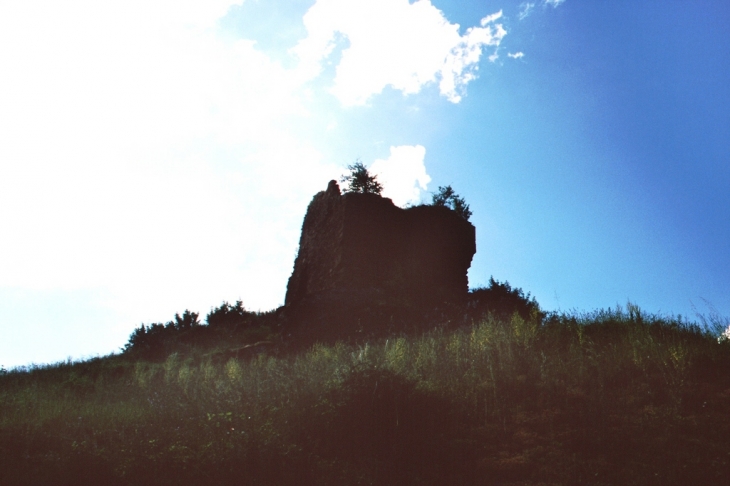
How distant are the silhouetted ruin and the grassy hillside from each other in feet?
18.0

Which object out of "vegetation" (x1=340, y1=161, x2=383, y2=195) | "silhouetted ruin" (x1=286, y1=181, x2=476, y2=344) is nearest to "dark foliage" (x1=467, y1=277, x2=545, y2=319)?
"silhouetted ruin" (x1=286, y1=181, x2=476, y2=344)

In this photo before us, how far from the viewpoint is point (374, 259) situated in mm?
17062

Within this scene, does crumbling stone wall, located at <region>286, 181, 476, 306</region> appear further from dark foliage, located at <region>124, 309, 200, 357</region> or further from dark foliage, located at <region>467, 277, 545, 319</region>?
dark foliage, located at <region>124, 309, 200, 357</region>

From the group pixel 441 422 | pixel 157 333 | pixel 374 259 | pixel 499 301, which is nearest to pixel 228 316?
pixel 157 333

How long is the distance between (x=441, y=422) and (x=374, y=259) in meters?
11.1

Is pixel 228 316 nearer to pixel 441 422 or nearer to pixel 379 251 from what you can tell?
pixel 379 251

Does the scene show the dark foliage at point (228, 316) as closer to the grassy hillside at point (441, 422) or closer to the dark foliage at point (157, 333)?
the dark foliage at point (157, 333)

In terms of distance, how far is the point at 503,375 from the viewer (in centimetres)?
726

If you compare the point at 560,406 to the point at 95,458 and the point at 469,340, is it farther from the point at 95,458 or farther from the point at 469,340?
the point at 95,458

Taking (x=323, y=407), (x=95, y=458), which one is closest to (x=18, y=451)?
(x=95, y=458)

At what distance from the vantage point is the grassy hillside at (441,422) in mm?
4949

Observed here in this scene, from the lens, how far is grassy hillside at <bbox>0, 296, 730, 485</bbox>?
4949mm

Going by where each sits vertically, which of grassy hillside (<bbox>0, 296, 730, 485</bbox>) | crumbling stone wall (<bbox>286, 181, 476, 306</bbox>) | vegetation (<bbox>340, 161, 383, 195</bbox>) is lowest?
grassy hillside (<bbox>0, 296, 730, 485</bbox>)

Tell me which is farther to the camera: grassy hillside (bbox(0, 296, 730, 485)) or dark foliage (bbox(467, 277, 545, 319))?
dark foliage (bbox(467, 277, 545, 319))
